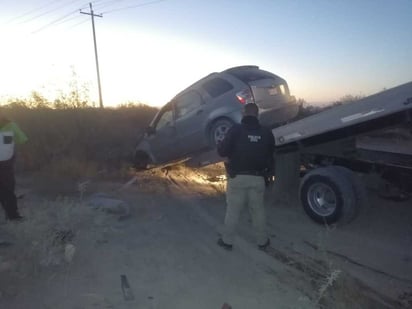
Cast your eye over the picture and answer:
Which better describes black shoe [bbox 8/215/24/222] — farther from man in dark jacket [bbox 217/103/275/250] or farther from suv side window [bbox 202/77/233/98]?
suv side window [bbox 202/77/233/98]

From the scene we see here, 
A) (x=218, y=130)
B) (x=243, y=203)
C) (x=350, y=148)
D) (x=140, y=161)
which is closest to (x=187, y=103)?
(x=218, y=130)

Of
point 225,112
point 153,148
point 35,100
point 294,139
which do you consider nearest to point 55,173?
point 153,148

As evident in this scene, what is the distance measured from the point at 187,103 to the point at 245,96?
1.61 metres

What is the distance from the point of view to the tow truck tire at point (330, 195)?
680cm

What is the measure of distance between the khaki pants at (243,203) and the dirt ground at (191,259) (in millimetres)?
238

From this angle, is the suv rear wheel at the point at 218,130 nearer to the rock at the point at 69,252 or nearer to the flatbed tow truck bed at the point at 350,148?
the flatbed tow truck bed at the point at 350,148

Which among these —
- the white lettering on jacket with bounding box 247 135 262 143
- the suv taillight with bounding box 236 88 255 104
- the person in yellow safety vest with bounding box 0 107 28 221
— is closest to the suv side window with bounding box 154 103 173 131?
the suv taillight with bounding box 236 88 255 104

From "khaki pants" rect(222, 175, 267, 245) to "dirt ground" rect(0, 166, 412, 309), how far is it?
0.24m

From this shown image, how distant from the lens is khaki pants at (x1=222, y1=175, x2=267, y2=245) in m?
6.02

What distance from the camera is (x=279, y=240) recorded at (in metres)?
6.61

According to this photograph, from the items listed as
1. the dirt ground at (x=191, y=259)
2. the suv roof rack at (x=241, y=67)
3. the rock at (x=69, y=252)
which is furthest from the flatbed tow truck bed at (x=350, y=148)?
the rock at (x=69, y=252)

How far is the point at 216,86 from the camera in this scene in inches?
365

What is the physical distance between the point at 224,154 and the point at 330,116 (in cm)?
190

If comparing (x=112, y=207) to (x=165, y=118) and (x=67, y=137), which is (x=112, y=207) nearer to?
(x=165, y=118)
